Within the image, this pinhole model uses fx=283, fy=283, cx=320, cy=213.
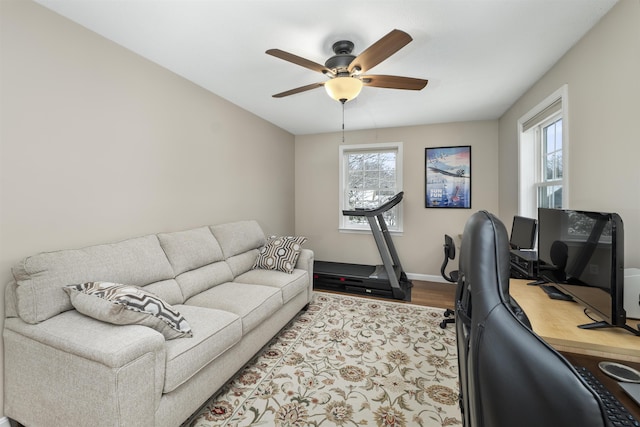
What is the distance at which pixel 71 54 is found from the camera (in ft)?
6.17

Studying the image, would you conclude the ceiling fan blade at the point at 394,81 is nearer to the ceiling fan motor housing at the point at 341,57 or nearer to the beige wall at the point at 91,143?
the ceiling fan motor housing at the point at 341,57

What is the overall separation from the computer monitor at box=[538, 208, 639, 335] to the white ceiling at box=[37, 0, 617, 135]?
4.29ft

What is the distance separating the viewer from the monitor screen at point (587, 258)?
120 cm

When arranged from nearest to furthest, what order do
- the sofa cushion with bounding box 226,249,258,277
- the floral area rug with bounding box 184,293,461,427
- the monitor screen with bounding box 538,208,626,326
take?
1. the monitor screen with bounding box 538,208,626,326
2. the floral area rug with bounding box 184,293,461,427
3. the sofa cushion with bounding box 226,249,258,277

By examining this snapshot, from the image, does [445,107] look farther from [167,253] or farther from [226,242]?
[167,253]

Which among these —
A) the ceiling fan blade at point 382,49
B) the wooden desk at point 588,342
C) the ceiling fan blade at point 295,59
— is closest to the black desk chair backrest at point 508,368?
the wooden desk at point 588,342

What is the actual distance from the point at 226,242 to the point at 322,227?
7.57ft

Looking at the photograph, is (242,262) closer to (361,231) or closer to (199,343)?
(199,343)

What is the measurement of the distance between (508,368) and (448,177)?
4276 millimetres

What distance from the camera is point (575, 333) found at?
1221 mm

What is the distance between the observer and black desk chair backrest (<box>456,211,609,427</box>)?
364mm

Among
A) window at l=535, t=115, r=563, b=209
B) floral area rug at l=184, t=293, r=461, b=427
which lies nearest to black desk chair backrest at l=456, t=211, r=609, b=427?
floral area rug at l=184, t=293, r=461, b=427

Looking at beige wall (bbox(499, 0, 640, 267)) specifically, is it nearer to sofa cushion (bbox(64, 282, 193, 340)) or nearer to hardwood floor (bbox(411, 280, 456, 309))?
hardwood floor (bbox(411, 280, 456, 309))

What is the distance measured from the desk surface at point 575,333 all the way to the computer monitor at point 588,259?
0.17 ft
